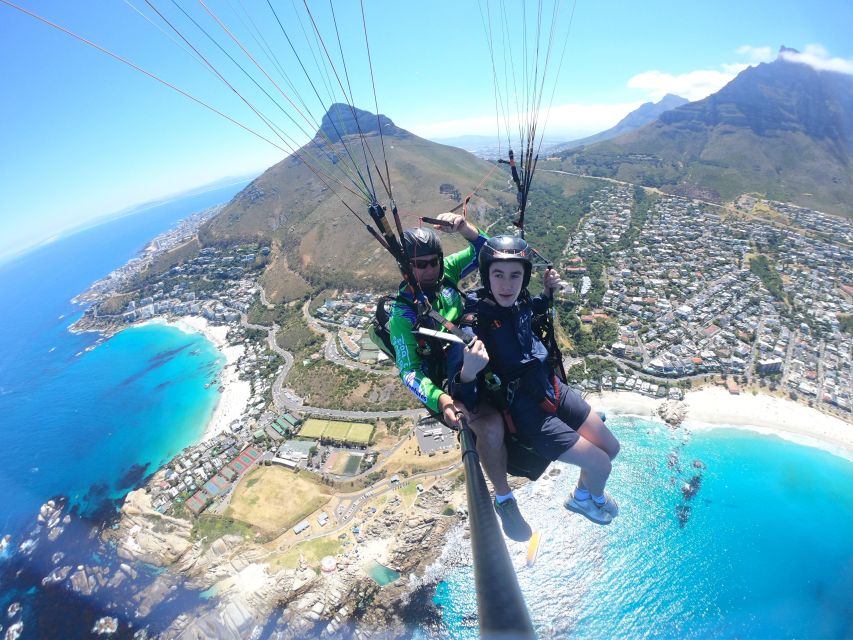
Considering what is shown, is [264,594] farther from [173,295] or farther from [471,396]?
[173,295]

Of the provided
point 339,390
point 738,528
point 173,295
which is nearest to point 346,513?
point 339,390

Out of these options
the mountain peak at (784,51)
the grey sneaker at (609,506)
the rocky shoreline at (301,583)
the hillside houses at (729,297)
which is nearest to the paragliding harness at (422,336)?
the grey sneaker at (609,506)

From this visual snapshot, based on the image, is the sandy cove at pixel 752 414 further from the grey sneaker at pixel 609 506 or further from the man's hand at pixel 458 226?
the man's hand at pixel 458 226

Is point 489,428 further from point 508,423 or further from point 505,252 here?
point 505,252

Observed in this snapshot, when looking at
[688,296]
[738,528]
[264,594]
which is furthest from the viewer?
[688,296]

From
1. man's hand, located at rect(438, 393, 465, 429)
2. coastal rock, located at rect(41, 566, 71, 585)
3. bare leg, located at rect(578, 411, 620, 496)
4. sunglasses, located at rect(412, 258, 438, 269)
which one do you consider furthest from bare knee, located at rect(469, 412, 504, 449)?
coastal rock, located at rect(41, 566, 71, 585)

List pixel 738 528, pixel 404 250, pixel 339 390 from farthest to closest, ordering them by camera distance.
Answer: pixel 339 390
pixel 738 528
pixel 404 250
